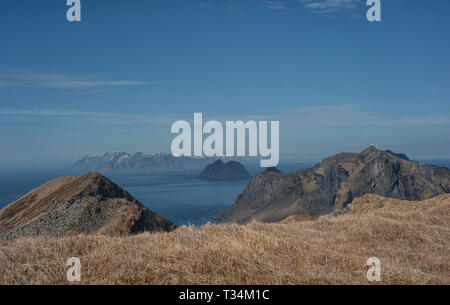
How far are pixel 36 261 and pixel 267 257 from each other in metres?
5.87

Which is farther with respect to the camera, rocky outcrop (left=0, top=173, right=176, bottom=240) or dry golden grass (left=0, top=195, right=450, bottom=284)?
rocky outcrop (left=0, top=173, right=176, bottom=240)

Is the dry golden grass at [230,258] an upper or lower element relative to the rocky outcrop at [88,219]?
upper

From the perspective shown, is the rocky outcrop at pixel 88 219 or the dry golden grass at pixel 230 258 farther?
the rocky outcrop at pixel 88 219

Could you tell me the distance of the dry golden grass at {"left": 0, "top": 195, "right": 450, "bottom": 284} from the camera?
7777 millimetres

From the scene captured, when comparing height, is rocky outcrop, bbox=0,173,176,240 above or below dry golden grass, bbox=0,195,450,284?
below

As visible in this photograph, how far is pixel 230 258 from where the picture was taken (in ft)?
28.6

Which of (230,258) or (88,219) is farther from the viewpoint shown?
(88,219)

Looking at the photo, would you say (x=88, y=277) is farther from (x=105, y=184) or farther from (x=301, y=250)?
(x=105, y=184)

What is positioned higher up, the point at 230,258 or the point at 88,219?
the point at 230,258

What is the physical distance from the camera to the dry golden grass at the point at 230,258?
25.5 ft
